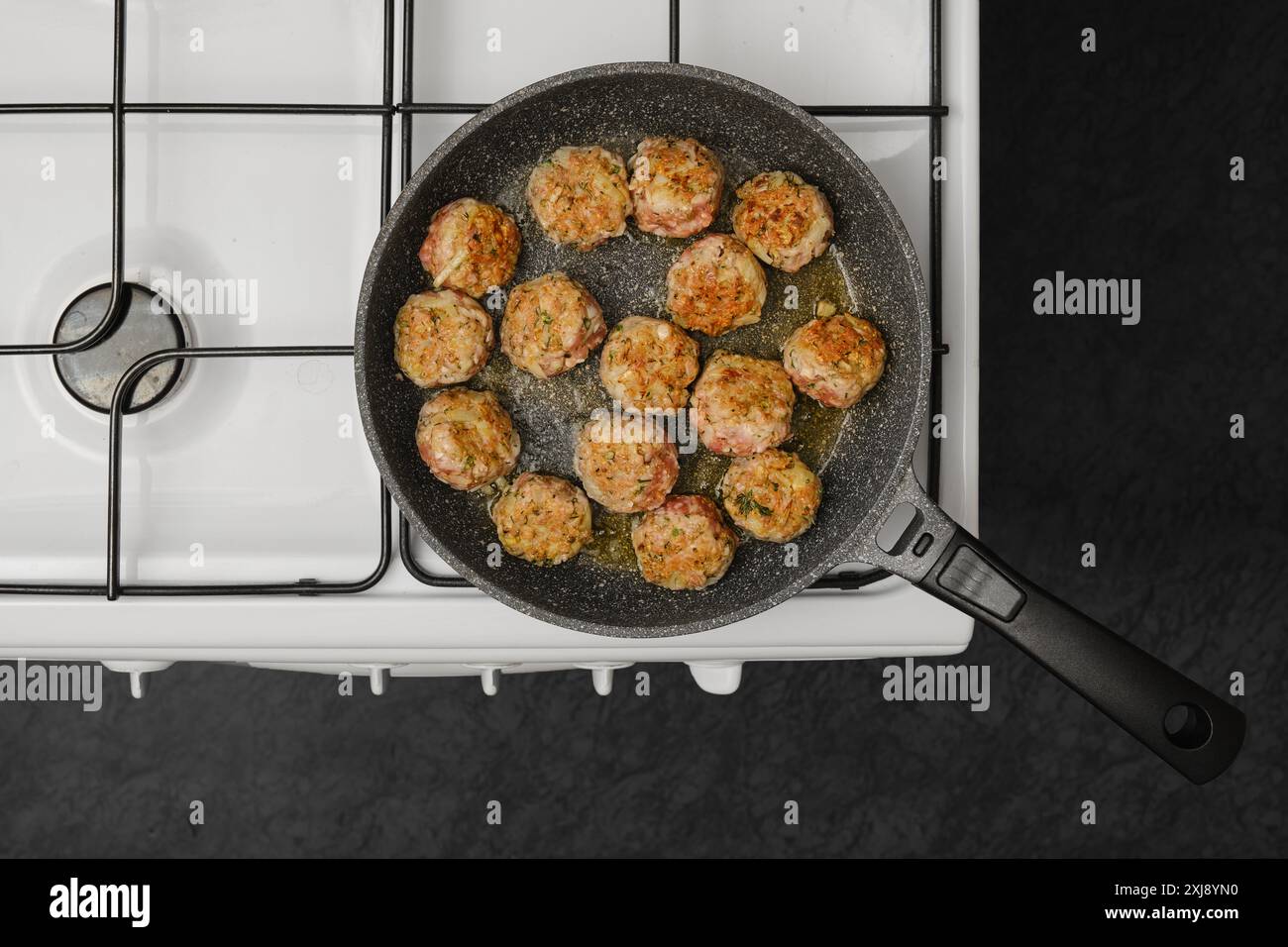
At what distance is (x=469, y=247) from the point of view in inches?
32.8

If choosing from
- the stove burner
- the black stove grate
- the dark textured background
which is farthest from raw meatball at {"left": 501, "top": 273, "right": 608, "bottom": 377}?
the dark textured background

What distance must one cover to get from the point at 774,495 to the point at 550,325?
0.76 feet

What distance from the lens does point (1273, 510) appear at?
1491 mm

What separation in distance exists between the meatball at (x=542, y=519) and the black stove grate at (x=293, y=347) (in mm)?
62

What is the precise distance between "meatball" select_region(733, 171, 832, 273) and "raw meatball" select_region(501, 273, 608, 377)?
149 millimetres

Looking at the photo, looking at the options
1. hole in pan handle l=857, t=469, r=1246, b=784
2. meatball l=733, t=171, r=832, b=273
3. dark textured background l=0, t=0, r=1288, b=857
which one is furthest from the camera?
dark textured background l=0, t=0, r=1288, b=857

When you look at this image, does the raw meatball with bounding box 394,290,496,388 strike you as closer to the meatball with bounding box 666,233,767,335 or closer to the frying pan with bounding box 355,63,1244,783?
the frying pan with bounding box 355,63,1244,783

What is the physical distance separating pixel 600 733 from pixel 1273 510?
1.04 meters

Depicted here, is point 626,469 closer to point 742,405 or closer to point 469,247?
point 742,405

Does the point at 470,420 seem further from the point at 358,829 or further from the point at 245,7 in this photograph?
the point at 358,829

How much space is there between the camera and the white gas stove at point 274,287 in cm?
82

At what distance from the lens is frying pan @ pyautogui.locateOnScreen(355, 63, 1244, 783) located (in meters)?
0.74

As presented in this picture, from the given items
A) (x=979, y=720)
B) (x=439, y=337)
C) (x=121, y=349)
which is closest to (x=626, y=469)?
(x=439, y=337)
